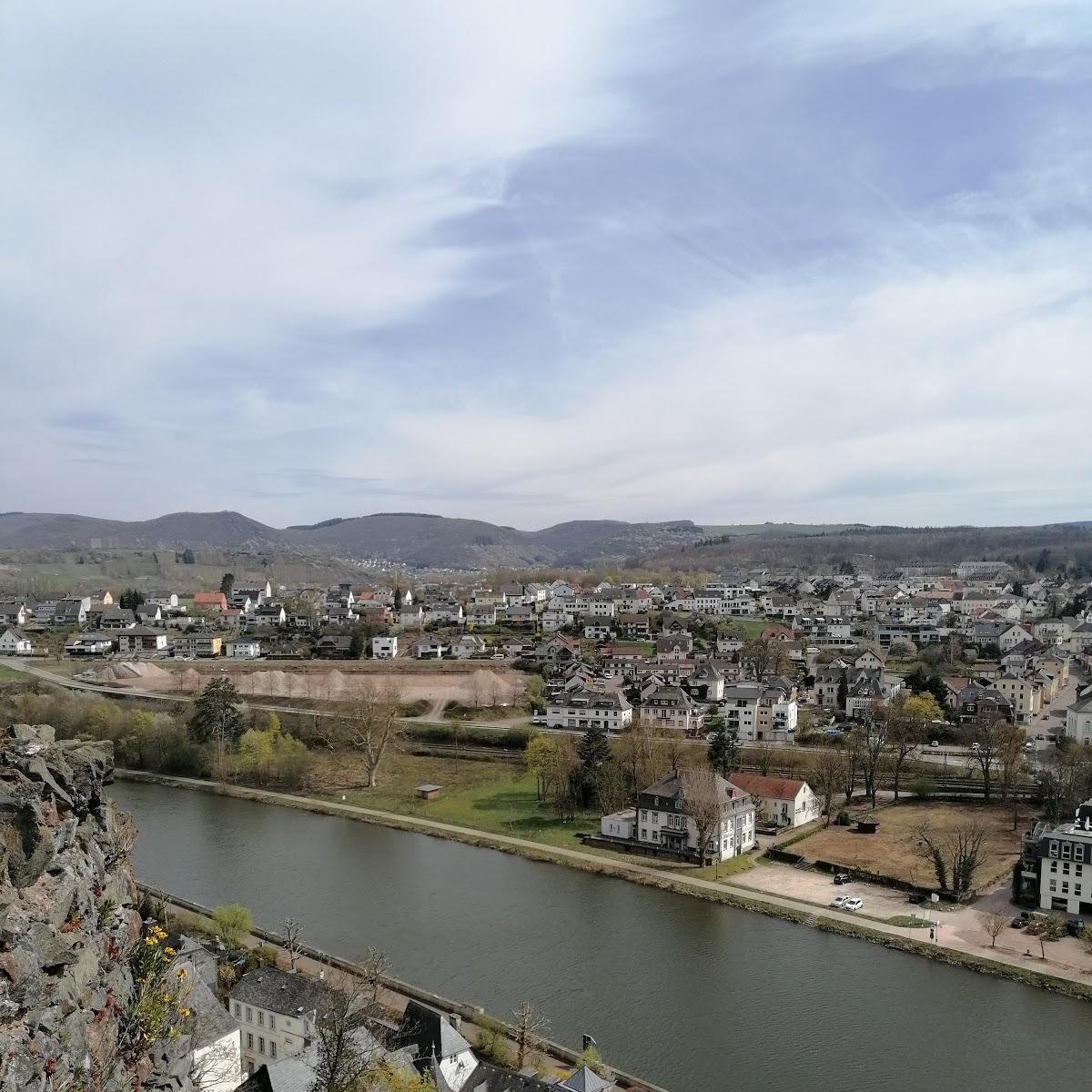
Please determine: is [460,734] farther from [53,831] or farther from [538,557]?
[538,557]

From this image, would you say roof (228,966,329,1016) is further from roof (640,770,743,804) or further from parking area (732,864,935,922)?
roof (640,770,743,804)

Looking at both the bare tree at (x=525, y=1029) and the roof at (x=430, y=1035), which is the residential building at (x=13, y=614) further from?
the roof at (x=430, y=1035)

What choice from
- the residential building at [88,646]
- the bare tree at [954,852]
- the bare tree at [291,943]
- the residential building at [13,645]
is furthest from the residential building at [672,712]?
the residential building at [13,645]

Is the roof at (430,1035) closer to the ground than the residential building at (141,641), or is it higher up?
closer to the ground

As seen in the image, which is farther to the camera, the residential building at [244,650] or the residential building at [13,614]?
the residential building at [13,614]

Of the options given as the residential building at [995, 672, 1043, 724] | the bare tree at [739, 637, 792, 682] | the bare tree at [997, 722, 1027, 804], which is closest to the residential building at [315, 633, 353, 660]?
the bare tree at [739, 637, 792, 682]

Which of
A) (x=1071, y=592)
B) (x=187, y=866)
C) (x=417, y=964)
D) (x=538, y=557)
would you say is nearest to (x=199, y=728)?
(x=187, y=866)

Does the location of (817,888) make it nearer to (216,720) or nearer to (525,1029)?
(525,1029)
